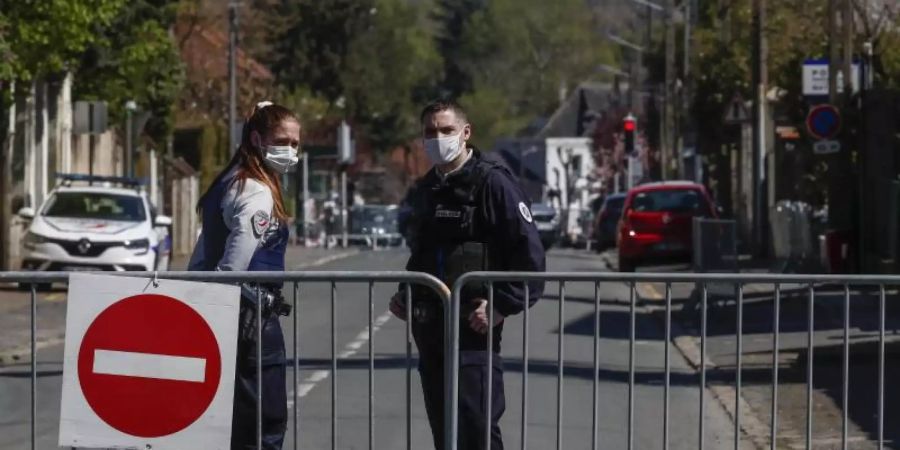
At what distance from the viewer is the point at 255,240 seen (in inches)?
292

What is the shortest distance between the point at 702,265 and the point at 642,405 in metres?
14.3

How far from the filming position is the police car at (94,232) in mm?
26641

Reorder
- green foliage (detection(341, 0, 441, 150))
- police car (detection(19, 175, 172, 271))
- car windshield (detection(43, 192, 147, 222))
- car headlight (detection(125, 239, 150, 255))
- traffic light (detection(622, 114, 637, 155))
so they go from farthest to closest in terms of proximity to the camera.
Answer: green foliage (detection(341, 0, 441, 150))
traffic light (detection(622, 114, 637, 155))
car windshield (detection(43, 192, 147, 222))
car headlight (detection(125, 239, 150, 255))
police car (detection(19, 175, 172, 271))

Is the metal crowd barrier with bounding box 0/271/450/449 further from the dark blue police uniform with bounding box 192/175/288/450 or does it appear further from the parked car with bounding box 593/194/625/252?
the parked car with bounding box 593/194/625/252

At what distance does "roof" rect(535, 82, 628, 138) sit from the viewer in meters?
97.9

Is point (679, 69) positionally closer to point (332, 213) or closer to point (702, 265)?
point (332, 213)

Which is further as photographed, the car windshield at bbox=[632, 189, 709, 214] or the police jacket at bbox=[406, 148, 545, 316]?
the car windshield at bbox=[632, 189, 709, 214]

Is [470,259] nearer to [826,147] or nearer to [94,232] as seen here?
[826,147]

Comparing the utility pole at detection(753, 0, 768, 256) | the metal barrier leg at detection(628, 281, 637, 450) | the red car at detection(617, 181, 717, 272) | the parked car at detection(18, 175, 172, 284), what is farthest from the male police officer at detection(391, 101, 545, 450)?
the utility pole at detection(753, 0, 768, 256)

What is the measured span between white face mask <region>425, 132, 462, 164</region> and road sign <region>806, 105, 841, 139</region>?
19441 mm

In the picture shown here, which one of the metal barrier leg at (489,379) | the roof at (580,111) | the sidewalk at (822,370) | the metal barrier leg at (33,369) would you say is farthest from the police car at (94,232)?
the roof at (580,111)

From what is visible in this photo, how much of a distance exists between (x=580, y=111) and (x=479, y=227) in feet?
307

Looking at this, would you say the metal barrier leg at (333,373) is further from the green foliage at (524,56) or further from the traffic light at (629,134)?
the green foliage at (524,56)

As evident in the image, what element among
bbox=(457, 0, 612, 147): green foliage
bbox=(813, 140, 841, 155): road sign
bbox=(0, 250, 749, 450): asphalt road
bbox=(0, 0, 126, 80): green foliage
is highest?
bbox=(457, 0, 612, 147): green foliage
